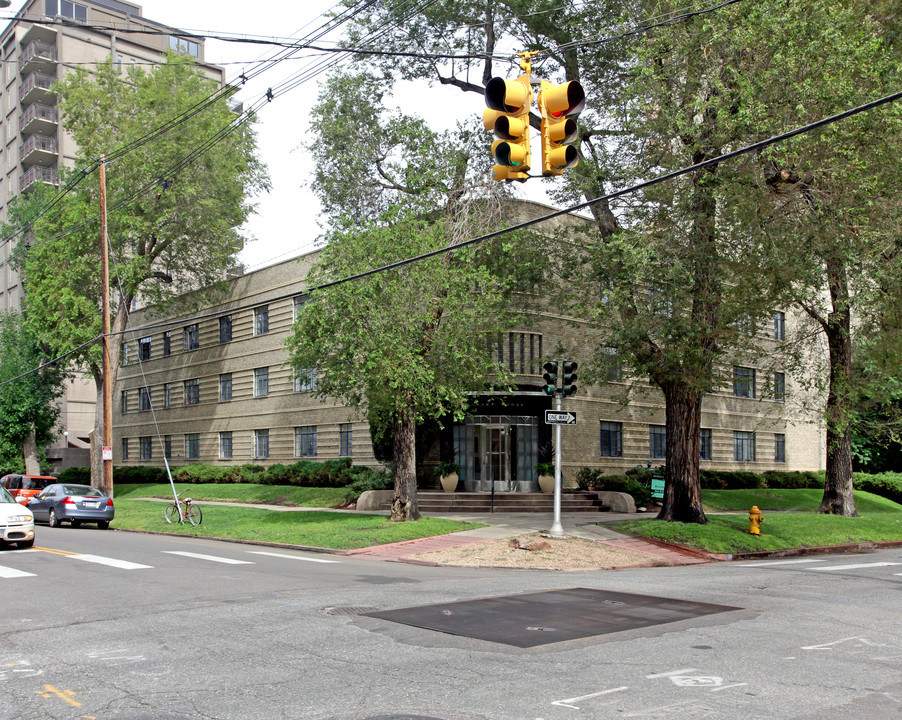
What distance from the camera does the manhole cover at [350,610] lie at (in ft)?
33.3

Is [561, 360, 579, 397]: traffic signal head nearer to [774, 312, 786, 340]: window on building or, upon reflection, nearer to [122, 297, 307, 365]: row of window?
[122, 297, 307, 365]: row of window

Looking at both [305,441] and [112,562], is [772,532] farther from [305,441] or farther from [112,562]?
[305,441]

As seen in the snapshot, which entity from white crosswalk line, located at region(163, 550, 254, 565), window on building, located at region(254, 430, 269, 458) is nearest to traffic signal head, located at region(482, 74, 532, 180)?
white crosswalk line, located at region(163, 550, 254, 565)

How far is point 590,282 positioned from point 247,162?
2719 cm

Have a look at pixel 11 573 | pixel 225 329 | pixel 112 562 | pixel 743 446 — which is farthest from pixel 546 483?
pixel 225 329

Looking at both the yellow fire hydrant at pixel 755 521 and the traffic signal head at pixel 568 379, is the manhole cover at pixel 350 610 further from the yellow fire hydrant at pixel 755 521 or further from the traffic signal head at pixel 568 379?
the yellow fire hydrant at pixel 755 521

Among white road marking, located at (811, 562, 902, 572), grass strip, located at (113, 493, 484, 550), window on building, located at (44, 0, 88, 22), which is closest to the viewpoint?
white road marking, located at (811, 562, 902, 572)

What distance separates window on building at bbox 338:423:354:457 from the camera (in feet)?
118

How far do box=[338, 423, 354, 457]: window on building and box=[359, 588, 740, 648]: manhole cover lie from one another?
24.5 metres

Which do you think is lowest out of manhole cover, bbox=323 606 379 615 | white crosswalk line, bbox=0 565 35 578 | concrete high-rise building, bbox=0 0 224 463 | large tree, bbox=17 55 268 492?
white crosswalk line, bbox=0 565 35 578

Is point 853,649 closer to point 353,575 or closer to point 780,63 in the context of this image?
point 353,575

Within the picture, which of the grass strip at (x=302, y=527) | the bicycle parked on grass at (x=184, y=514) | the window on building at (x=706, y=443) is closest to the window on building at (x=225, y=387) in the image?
the grass strip at (x=302, y=527)

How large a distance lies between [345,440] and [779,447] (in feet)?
75.2

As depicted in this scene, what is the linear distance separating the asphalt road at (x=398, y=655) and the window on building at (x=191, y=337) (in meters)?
33.8
